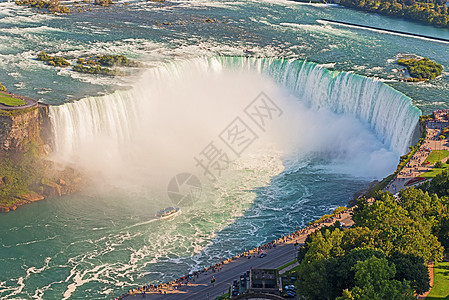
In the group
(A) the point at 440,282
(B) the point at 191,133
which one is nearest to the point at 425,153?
(A) the point at 440,282

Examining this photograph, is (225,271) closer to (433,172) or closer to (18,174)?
(433,172)

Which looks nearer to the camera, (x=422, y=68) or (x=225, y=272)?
(x=225, y=272)

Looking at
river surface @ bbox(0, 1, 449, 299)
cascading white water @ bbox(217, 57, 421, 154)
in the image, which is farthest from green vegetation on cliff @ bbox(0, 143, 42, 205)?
cascading white water @ bbox(217, 57, 421, 154)

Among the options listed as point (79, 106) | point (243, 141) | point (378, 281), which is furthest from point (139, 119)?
point (378, 281)

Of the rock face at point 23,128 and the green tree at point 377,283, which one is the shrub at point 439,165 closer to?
the green tree at point 377,283

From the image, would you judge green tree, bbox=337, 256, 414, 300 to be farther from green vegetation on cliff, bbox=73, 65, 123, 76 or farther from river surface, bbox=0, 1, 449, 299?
green vegetation on cliff, bbox=73, 65, 123, 76

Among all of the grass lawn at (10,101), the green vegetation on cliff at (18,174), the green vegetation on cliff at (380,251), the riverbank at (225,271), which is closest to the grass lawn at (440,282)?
the green vegetation on cliff at (380,251)

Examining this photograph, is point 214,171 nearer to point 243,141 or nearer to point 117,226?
point 243,141
